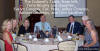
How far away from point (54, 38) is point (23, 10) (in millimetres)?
362

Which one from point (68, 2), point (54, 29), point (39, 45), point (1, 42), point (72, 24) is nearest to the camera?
point (1, 42)

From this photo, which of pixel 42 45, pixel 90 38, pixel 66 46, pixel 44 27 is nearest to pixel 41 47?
pixel 42 45

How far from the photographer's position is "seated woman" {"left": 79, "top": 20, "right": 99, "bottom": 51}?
1373 millimetres

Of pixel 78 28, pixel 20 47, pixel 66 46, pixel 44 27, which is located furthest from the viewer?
pixel 44 27

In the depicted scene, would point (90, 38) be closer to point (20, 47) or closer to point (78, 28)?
point (78, 28)

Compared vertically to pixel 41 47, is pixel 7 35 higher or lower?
higher

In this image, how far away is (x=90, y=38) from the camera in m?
1.41

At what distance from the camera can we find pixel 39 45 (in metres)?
1.50

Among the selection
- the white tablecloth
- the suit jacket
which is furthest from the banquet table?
the suit jacket

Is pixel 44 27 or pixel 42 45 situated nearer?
pixel 42 45

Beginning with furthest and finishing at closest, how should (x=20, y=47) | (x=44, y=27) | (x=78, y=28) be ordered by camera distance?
(x=44, y=27)
(x=78, y=28)
(x=20, y=47)

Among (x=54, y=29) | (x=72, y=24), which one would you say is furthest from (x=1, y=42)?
(x=72, y=24)

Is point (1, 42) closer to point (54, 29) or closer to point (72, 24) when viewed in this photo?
point (54, 29)

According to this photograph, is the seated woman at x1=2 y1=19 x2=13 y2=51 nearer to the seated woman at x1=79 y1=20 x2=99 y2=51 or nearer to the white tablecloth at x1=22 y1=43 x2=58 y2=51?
the white tablecloth at x1=22 y1=43 x2=58 y2=51
